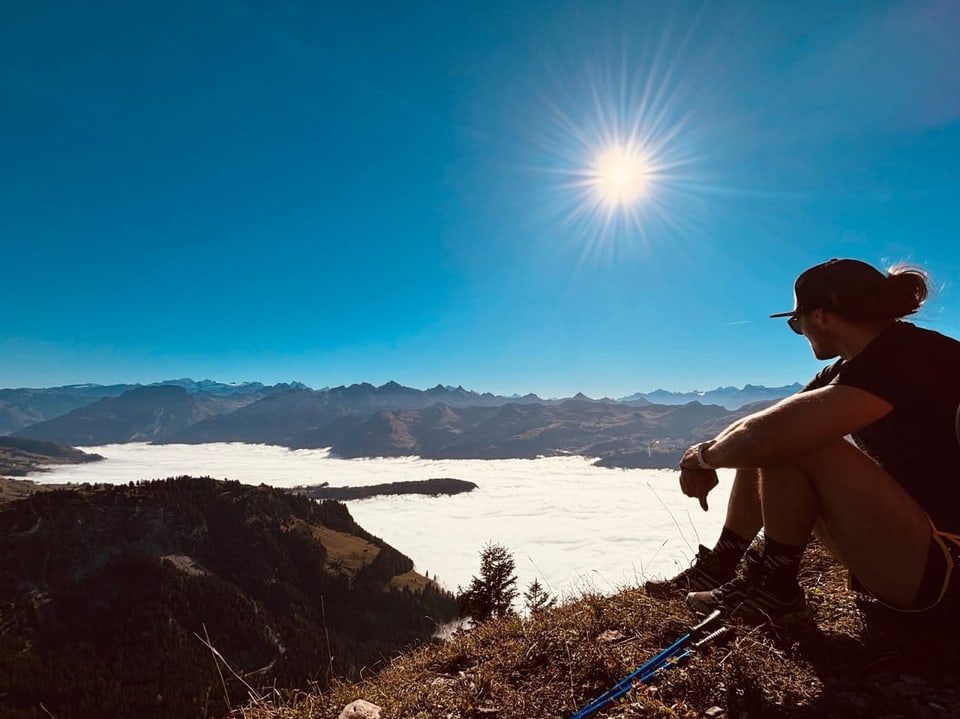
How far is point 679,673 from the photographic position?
3.69m

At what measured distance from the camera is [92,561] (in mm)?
182625

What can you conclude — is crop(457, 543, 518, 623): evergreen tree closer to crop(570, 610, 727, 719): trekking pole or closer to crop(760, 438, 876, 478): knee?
crop(570, 610, 727, 719): trekking pole

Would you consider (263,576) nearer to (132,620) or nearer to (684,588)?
(132,620)

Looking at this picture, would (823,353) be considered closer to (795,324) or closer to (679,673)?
(795,324)

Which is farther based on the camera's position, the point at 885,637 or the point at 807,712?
the point at 885,637

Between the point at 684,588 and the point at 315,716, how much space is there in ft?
13.6

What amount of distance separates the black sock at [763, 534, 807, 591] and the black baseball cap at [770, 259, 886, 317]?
208 cm

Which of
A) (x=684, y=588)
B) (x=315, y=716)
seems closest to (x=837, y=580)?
(x=684, y=588)

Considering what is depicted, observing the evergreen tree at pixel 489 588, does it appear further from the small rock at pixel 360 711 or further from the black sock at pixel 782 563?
the black sock at pixel 782 563

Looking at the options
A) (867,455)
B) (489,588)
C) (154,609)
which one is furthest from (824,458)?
(154,609)

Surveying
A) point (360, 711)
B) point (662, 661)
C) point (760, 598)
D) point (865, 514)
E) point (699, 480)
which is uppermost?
point (699, 480)

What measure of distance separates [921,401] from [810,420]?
0.91m

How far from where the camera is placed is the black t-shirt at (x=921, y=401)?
144 inches

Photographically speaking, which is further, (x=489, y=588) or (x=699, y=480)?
(x=489, y=588)
